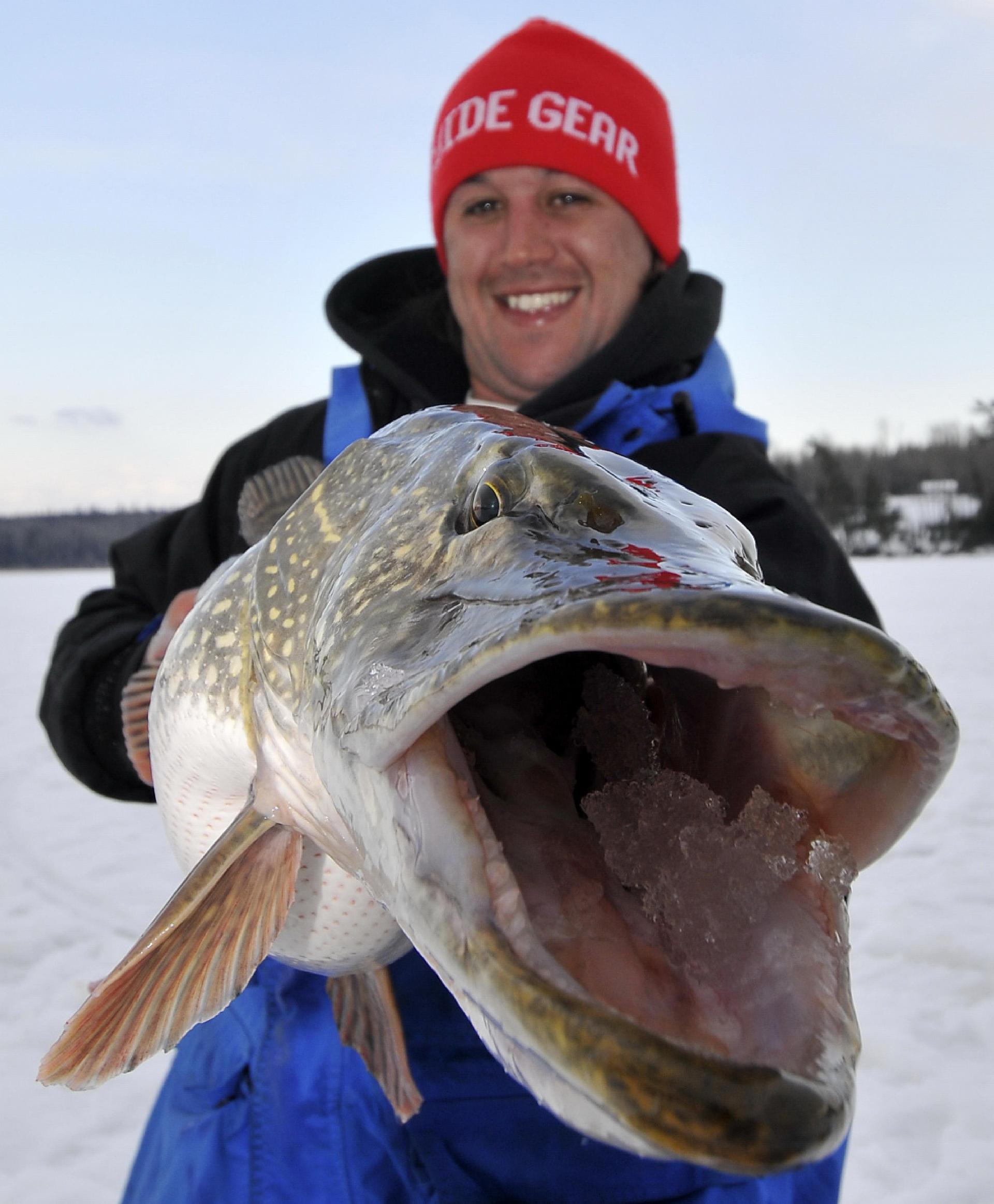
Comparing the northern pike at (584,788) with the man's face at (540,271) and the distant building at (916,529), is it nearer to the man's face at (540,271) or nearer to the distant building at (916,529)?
the man's face at (540,271)

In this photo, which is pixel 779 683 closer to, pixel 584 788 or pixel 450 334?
pixel 584 788

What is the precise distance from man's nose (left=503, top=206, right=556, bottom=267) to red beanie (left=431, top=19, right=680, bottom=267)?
0.49ft

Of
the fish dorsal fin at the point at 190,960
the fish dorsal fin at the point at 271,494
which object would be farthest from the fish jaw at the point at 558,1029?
the fish dorsal fin at the point at 271,494

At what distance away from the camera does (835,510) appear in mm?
42625

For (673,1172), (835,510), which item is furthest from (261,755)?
(835,510)

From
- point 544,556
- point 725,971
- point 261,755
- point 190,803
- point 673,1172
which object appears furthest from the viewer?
point 673,1172

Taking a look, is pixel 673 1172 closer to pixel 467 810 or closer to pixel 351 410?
pixel 467 810

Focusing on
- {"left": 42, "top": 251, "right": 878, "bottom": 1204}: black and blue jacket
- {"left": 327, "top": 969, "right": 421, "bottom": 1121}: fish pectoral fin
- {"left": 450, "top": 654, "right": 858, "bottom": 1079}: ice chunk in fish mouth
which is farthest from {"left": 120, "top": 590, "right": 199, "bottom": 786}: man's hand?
{"left": 450, "top": 654, "right": 858, "bottom": 1079}: ice chunk in fish mouth

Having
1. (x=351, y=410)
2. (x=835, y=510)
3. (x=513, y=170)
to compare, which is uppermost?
(x=513, y=170)

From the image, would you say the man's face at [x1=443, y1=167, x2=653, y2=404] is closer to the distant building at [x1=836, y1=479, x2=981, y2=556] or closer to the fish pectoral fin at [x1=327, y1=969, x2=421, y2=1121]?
the fish pectoral fin at [x1=327, y1=969, x2=421, y2=1121]

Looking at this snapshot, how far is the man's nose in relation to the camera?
8.75 feet

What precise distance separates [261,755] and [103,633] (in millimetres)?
1366

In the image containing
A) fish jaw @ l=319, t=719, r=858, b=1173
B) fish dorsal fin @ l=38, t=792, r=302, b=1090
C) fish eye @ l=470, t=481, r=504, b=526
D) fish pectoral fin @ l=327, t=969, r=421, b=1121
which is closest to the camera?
fish jaw @ l=319, t=719, r=858, b=1173

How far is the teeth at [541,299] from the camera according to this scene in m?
2.75
